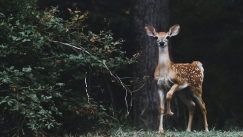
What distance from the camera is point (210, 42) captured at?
1689 cm

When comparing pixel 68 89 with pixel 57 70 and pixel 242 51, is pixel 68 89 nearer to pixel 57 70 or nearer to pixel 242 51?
pixel 57 70

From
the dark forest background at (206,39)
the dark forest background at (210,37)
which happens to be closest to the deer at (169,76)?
the dark forest background at (206,39)

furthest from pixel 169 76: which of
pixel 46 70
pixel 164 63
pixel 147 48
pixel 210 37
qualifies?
pixel 210 37

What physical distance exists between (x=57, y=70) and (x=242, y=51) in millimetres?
6217

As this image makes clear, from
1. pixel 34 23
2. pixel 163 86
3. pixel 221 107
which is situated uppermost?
pixel 34 23

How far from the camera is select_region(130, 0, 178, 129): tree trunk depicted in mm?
13438

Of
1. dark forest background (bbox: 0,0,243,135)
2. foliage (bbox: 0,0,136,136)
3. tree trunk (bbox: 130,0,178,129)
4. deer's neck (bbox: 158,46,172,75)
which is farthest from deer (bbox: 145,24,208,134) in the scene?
dark forest background (bbox: 0,0,243,135)

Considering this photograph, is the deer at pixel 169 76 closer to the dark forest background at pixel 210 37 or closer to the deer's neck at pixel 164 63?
the deer's neck at pixel 164 63

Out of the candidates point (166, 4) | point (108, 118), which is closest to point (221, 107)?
point (166, 4)

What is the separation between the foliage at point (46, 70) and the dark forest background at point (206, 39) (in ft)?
12.8

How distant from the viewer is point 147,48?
1348cm

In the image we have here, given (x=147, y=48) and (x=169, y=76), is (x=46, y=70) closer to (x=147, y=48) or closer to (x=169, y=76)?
(x=169, y=76)

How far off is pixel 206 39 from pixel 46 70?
7076 millimetres

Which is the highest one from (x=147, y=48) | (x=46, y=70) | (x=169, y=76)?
(x=147, y=48)
